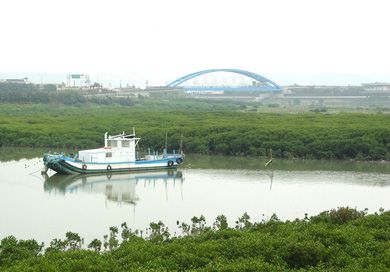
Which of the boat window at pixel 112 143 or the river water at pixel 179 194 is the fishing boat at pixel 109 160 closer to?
the boat window at pixel 112 143

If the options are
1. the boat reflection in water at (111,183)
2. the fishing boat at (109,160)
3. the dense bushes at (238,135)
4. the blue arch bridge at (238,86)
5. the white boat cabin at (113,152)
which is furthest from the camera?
the blue arch bridge at (238,86)

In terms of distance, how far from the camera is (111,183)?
28.3m

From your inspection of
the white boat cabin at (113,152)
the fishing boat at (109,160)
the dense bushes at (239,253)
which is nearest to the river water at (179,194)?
the fishing boat at (109,160)

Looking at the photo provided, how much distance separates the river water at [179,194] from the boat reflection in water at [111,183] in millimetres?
39

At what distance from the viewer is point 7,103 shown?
2586 inches

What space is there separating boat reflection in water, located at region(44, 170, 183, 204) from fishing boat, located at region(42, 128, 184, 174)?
0.38 m

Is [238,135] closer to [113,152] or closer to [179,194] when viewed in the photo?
[113,152]

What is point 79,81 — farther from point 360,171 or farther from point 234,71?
point 360,171

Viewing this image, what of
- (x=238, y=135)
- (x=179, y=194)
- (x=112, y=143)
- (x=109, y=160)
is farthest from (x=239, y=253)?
(x=238, y=135)

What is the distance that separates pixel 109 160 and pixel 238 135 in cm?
995

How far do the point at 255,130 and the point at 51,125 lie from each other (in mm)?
14879

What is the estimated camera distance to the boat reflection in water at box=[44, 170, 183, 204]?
25500 mm

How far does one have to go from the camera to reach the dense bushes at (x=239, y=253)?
11.5 meters

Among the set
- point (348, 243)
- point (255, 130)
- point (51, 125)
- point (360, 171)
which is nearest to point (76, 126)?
point (51, 125)
